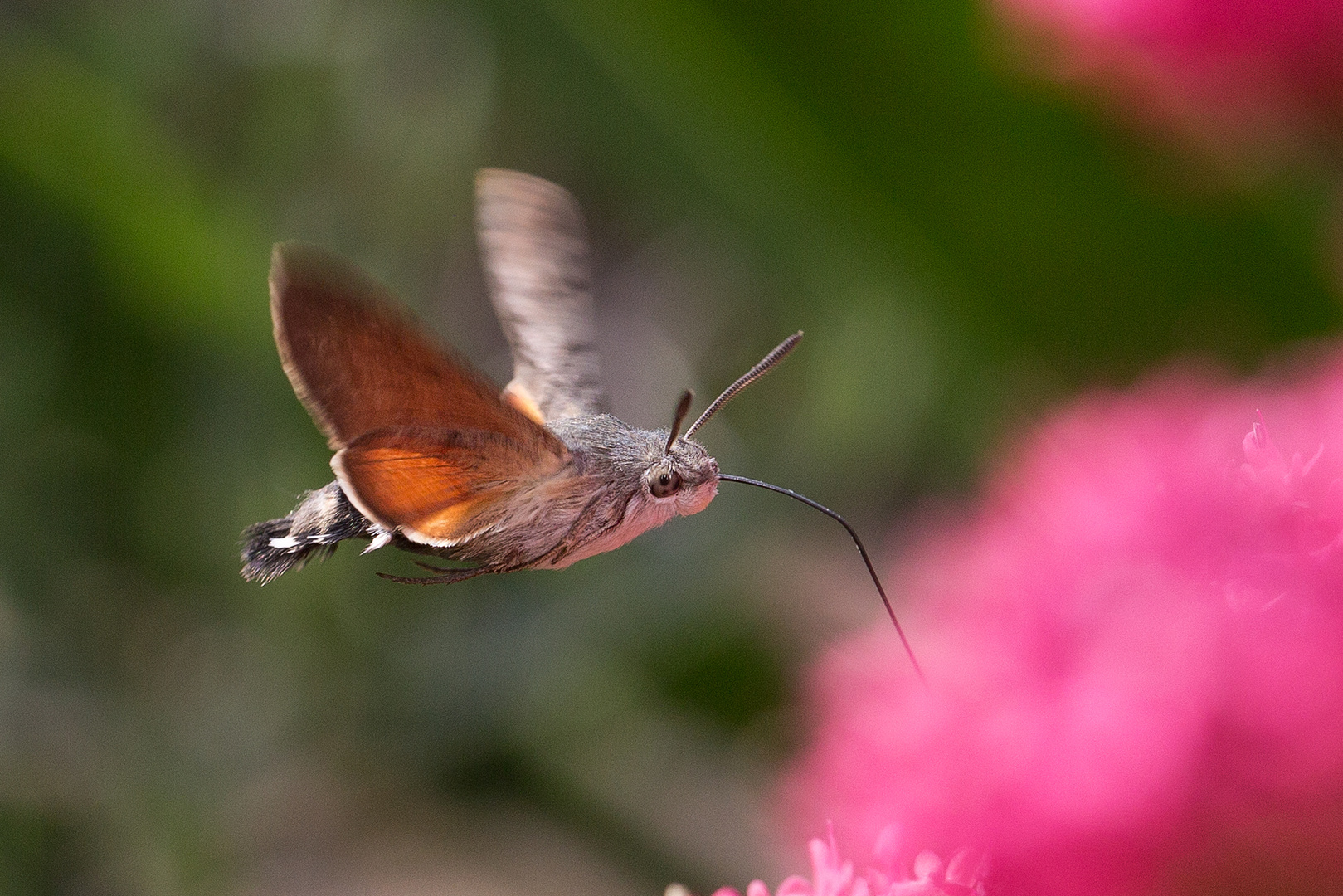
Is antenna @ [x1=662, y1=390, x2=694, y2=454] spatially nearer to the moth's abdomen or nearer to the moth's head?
the moth's head

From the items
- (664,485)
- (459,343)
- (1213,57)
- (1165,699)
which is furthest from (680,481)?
(459,343)

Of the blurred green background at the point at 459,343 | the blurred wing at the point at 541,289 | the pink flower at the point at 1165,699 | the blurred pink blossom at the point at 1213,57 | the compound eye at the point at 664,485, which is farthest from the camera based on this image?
the blurred green background at the point at 459,343

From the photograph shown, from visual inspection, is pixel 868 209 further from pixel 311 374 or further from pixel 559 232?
pixel 311 374

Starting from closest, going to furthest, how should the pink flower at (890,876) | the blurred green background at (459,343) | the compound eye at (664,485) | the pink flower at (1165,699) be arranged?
the pink flower at (1165,699) < the pink flower at (890,876) < the compound eye at (664,485) < the blurred green background at (459,343)

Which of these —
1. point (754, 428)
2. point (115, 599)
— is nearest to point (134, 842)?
point (115, 599)

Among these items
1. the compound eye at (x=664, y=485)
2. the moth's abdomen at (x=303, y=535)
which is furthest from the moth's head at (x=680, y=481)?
the moth's abdomen at (x=303, y=535)

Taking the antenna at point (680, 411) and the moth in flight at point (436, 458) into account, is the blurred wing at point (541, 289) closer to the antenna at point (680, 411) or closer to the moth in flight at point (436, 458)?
the moth in flight at point (436, 458)
